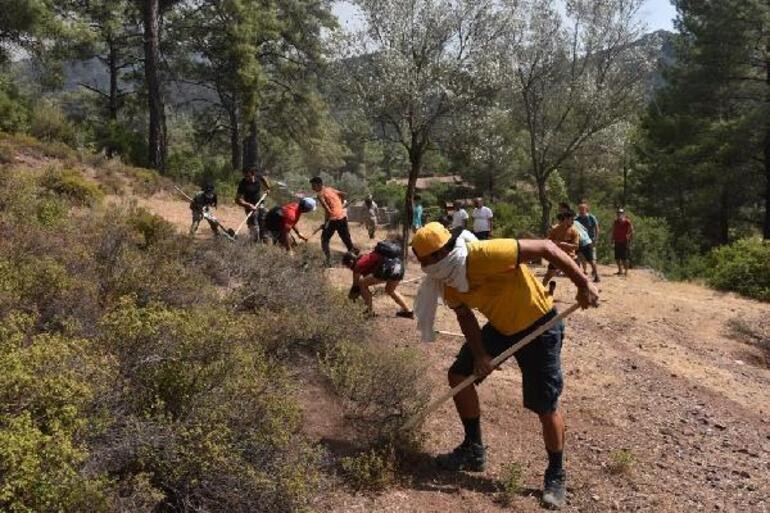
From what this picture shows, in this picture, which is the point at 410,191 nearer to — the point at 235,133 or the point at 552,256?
the point at 552,256

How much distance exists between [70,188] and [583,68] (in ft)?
39.8

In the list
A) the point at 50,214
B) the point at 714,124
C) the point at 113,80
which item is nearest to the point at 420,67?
the point at 50,214

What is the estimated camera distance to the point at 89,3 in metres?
22.0

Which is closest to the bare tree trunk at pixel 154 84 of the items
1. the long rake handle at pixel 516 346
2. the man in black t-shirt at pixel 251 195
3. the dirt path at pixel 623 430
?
the man in black t-shirt at pixel 251 195

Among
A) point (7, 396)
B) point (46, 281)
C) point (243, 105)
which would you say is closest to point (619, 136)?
point (243, 105)

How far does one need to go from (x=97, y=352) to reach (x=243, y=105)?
1967cm

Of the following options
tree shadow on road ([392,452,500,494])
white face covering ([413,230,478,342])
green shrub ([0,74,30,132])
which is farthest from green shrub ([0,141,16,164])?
tree shadow on road ([392,452,500,494])

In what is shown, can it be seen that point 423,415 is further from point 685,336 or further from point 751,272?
point 751,272


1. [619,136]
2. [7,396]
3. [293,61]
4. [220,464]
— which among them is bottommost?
[220,464]

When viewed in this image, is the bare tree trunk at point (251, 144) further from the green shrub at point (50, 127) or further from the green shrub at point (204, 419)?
the green shrub at point (204, 419)

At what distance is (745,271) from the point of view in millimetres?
15055

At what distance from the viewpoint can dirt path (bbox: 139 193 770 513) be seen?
4090 millimetres

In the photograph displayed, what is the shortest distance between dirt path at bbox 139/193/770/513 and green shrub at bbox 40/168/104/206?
575 centimetres

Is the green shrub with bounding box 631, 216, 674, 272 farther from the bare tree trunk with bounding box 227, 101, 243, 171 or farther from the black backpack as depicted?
the bare tree trunk with bounding box 227, 101, 243, 171
